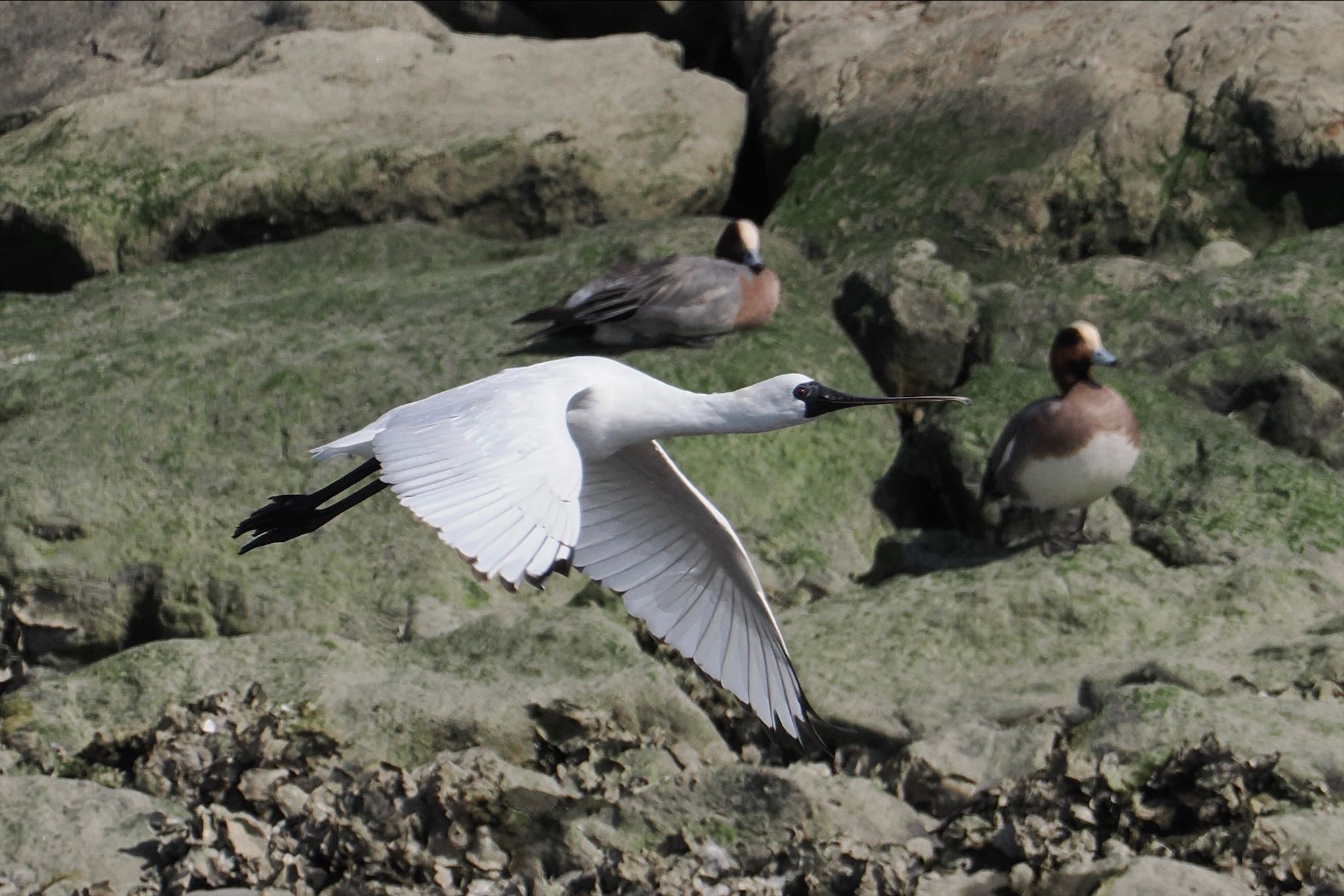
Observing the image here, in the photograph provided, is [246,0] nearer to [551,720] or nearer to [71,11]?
[71,11]

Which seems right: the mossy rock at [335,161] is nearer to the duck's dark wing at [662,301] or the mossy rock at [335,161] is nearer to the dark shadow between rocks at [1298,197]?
the duck's dark wing at [662,301]

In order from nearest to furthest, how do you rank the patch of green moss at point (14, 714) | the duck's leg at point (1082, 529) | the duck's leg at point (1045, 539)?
the patch of green moss at point (14, 714)
the duck's leg at point (1045, 539)
the duck's leg at point (1082, 529)

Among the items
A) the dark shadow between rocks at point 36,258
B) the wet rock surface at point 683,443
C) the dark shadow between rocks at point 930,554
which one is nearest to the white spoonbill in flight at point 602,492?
the wet rock surface at point 683,443

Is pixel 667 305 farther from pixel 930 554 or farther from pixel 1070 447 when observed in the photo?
pixel 1070 447

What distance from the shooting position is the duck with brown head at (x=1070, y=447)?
730 centimetres

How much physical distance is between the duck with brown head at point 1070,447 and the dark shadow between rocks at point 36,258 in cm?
526

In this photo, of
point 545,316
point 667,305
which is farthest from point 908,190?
point 545,316

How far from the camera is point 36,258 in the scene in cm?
1023

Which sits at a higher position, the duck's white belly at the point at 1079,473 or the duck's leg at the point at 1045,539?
the duck's white belly at the point at 1079,473

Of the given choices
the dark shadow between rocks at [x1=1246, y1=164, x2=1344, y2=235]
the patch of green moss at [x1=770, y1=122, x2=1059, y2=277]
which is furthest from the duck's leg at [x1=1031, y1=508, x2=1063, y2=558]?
the dark shadow between rocks at [x1=1246, y1=164, x2=1344, y2=235]

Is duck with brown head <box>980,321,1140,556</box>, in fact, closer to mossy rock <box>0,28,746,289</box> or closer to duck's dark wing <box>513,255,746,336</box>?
duck's dark wing <box>513,255,746,336</box>

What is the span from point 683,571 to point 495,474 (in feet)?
4.36

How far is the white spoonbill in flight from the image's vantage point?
450 cm

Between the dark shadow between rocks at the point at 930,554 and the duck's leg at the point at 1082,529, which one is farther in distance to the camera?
the duck's leg at the point at 1082,529
